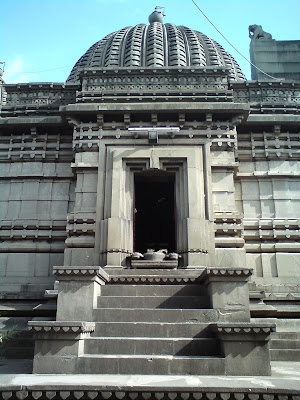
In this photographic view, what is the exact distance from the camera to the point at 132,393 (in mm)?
6109

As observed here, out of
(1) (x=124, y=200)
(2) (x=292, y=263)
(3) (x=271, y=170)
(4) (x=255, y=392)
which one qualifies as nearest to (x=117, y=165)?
(1) (x=124, y=200)

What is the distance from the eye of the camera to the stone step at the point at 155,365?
7.55 meters

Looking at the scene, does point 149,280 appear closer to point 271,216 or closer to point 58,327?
point 58,327

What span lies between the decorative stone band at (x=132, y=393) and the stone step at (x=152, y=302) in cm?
355

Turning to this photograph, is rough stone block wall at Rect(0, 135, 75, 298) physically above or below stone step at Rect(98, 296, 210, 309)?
above

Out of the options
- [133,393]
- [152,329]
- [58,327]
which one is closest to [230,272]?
[152,329]

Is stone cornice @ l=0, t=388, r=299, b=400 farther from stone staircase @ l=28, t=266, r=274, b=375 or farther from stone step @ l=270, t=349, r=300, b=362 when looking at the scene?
stone step @ l=270, t=349, r=300, b=362

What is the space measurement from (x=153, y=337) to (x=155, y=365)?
918 mm

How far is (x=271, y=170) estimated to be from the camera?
15.6 meters

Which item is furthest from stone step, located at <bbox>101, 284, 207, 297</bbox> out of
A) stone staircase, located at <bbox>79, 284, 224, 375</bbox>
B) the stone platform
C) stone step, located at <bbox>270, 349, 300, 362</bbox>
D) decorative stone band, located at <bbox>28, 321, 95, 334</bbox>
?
the stone platform

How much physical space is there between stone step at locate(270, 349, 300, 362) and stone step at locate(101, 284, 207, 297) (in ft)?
7.59

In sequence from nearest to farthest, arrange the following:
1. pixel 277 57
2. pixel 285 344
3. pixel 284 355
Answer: pixel 284 355 → pixel 285 344 → pixel 277 57

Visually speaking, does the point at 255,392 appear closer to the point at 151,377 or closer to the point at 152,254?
the point at 151,377

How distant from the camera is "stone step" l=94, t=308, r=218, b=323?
8.98 m
